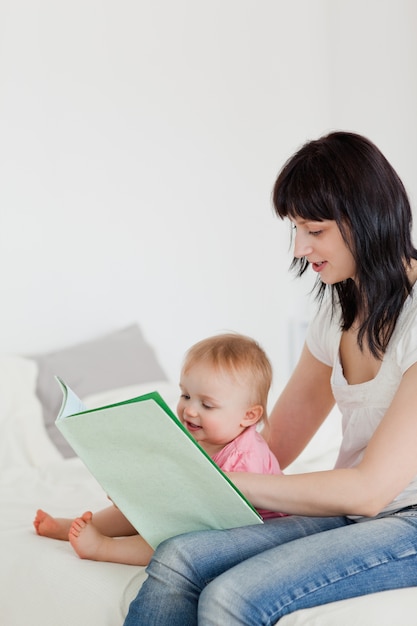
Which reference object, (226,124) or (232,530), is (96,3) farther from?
(232,530)

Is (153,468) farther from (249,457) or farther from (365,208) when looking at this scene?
(365,208)

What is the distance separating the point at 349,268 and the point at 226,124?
199 centimetres

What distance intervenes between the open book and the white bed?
159mm

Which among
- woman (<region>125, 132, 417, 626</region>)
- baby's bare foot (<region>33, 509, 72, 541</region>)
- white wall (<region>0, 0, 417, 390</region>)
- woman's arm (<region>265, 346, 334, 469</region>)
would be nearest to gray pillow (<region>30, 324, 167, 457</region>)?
white wall (<region>0, 0, 417, 390</region>)

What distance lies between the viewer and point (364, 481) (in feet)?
4.26

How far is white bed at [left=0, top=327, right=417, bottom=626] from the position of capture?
1377 millimetres

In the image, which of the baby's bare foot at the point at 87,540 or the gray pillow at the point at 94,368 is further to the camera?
the gray pillow at the point at 94,368

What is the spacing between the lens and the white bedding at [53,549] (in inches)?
47.8

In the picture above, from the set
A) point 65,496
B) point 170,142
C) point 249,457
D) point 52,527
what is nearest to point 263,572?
point 249,457

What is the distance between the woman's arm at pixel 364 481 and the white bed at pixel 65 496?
0.14 m

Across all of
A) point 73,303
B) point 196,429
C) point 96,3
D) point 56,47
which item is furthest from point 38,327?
point 196,429

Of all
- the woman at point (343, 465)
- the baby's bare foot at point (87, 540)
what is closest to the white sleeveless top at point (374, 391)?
the woman at point (343, 465)

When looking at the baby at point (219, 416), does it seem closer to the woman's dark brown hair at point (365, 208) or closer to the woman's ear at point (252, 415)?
the woman's ear at point (252, 415)

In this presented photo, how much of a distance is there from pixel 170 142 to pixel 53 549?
1.89m
